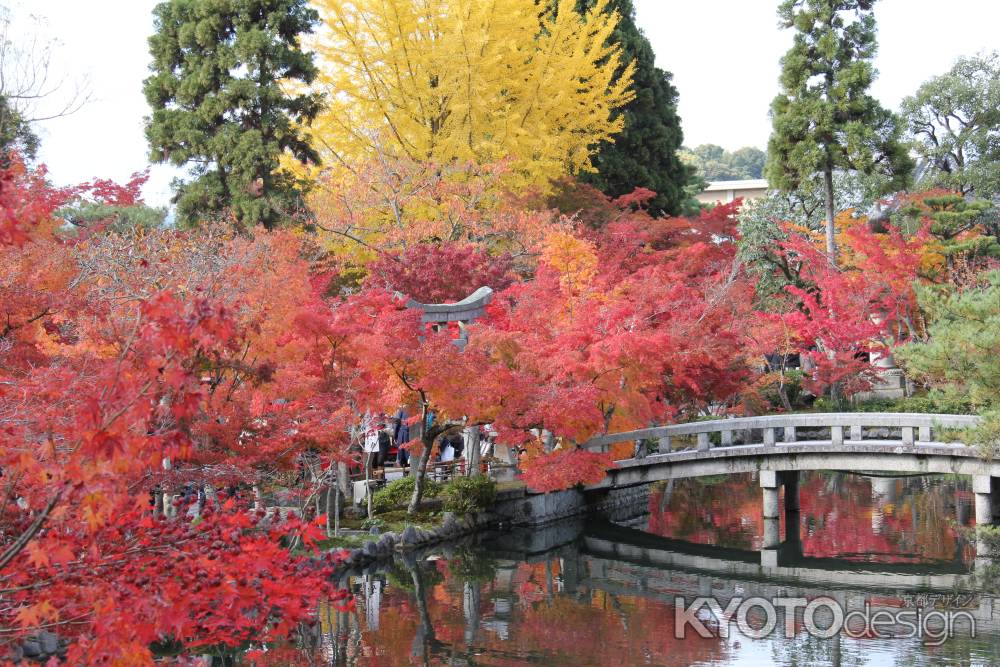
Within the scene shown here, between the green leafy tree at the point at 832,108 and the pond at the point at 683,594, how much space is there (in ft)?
27.8

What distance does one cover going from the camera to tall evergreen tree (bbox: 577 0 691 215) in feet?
87.0

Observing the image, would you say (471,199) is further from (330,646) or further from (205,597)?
(205,597)

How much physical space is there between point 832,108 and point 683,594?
49.3ft

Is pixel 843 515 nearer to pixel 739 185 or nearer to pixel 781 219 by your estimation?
pixel 781 219

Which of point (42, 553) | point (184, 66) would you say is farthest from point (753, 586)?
point (184, 66)

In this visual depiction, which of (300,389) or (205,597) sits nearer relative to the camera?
(205,597)

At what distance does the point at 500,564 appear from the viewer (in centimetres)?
1523

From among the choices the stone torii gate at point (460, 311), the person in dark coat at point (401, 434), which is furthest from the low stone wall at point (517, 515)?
the person in dark coat at point (401, 434)

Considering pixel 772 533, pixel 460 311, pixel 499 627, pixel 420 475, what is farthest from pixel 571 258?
pixel 499 627

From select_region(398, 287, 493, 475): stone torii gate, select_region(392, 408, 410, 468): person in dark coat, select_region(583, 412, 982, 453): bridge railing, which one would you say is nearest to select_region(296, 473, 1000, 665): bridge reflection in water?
select_region(583, 412, 982, 453): bridge railing

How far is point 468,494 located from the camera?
1708 centimetres

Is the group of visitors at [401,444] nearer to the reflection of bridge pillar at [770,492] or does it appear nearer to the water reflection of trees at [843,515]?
the water reflection of trees at [843,515]

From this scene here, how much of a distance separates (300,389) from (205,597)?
6815 mm

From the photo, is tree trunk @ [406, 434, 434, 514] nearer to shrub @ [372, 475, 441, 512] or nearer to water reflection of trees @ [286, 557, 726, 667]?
shrub @ [372, 475, 441, 512]
